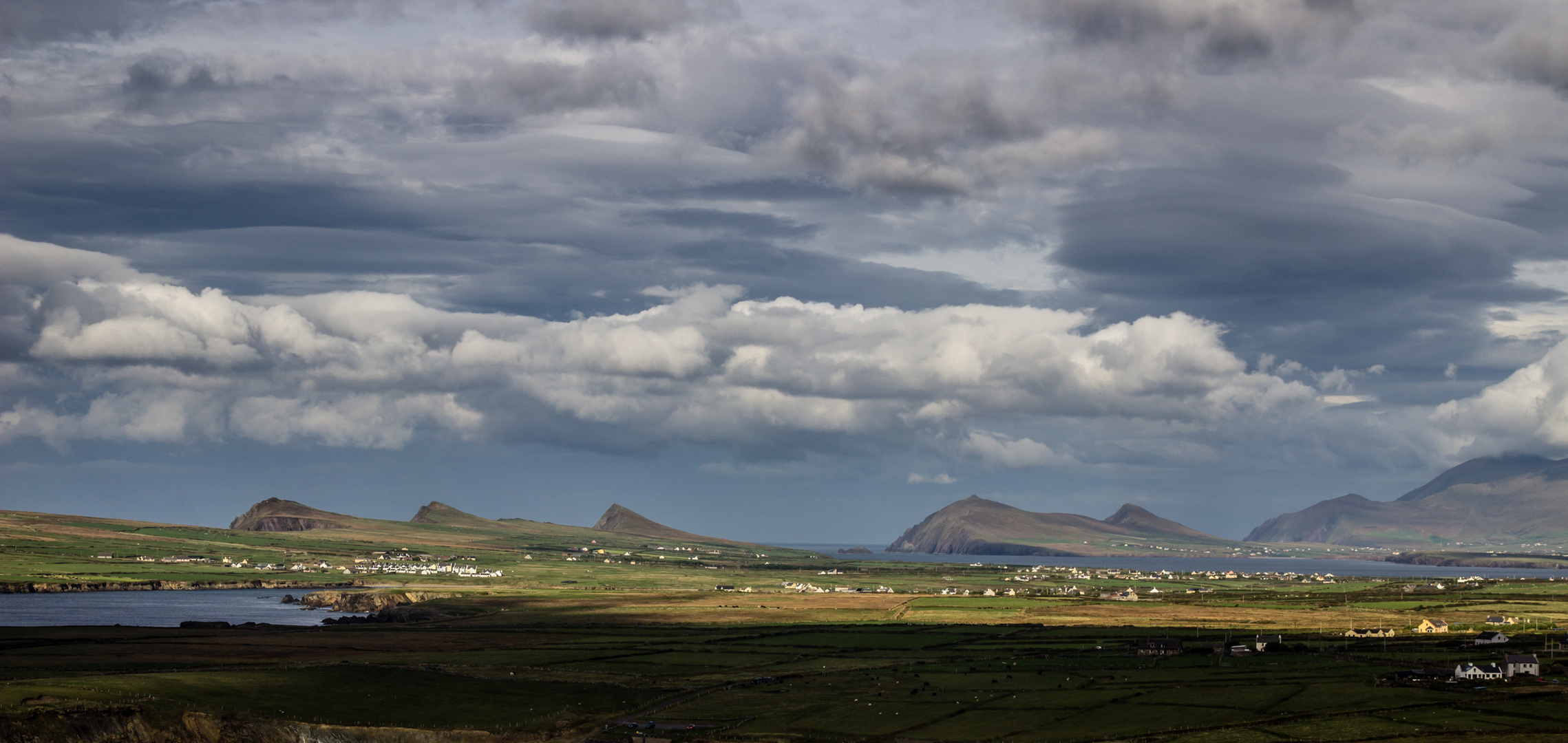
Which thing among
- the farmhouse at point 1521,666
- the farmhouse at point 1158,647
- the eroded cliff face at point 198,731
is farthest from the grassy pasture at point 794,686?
the farmhouse at point 1521,666

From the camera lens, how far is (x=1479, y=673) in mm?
107500

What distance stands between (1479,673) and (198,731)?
10934 cm

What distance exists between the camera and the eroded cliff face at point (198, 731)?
8538 cm

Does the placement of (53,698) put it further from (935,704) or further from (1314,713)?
(1314,713)

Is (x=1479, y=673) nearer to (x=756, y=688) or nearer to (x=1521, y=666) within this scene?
(x=1521, y=666)

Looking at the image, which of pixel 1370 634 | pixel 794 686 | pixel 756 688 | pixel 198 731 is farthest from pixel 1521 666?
pixel 198 731

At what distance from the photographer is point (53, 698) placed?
9106cm

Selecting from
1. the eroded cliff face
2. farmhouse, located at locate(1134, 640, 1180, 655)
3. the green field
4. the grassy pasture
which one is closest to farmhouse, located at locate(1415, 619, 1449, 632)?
the green field

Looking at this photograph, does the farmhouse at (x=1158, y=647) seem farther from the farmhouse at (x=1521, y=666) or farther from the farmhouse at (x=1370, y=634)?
the farmhouse at (x=1521, y=666)

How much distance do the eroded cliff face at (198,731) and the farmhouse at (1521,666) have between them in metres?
82.9

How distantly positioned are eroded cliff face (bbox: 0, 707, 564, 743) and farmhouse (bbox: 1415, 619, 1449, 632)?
122997mm

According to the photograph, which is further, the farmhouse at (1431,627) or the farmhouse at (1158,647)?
the farmhouse at (1431,627)

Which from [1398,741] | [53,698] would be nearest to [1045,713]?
[1398,741]

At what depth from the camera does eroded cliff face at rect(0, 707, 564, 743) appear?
8538cm
